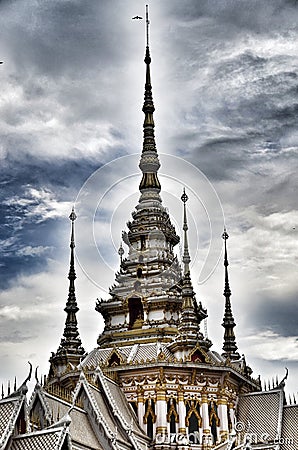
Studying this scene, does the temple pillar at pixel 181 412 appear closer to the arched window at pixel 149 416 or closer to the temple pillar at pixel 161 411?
the temple pillar at pixel 161 411

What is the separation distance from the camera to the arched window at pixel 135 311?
55.0 metres

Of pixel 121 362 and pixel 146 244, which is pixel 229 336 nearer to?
pixel 146 244

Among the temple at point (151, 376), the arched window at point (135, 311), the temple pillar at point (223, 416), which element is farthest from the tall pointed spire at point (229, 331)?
the temple pillar at point (223, 416)

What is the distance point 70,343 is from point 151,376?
11.1 m

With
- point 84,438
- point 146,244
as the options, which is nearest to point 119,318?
point 146,244

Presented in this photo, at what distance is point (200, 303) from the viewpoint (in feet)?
193

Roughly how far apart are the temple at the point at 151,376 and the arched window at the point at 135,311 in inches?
2.8

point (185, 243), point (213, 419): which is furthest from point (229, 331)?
point (213, 419)

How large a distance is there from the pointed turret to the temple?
7 centimetres

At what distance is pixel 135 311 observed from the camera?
55625 mm

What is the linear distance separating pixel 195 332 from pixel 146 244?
1092cm

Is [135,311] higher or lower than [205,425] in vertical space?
higher

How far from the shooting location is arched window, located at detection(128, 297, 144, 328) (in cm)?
5501

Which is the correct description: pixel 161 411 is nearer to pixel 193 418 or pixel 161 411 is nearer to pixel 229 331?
pixel 193 418
